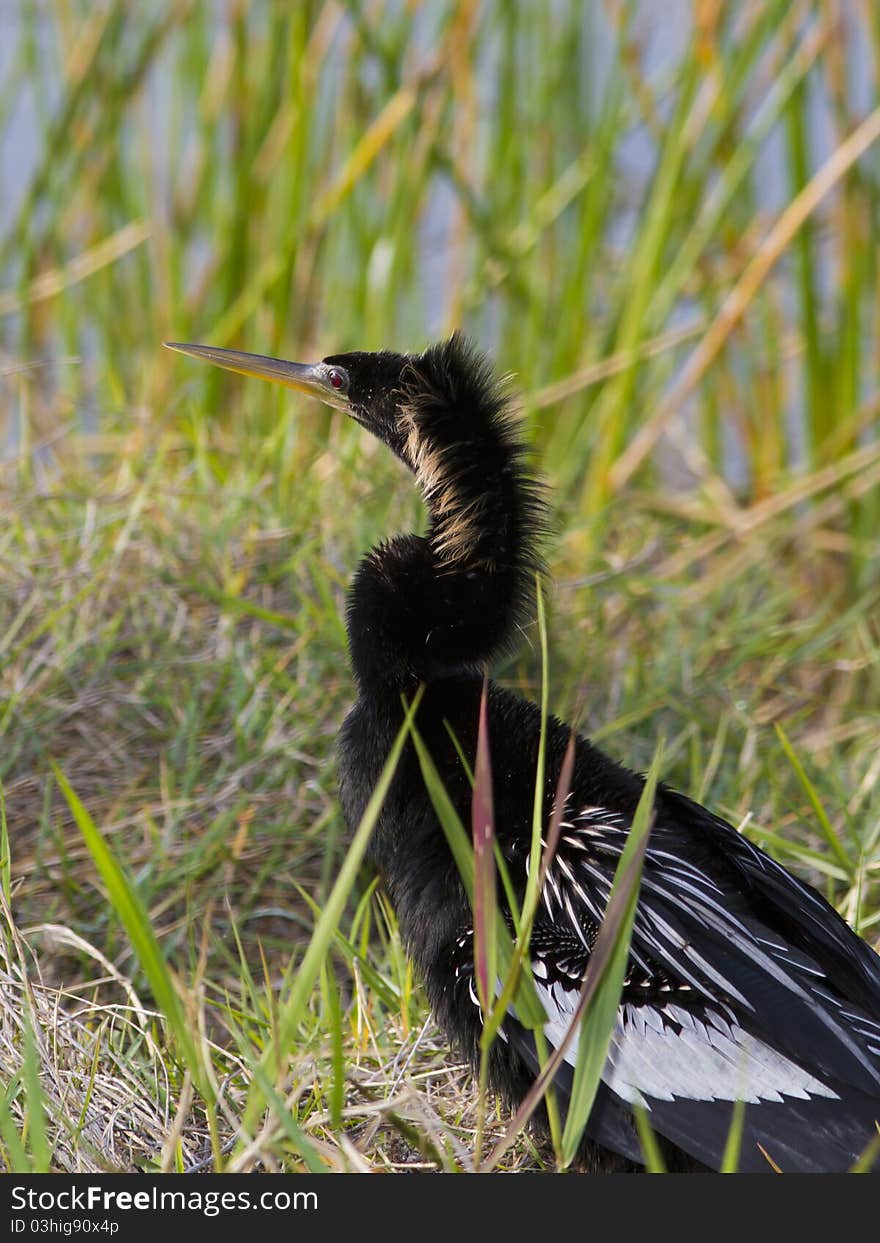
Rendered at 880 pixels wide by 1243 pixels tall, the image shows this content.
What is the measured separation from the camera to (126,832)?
9.40 feet

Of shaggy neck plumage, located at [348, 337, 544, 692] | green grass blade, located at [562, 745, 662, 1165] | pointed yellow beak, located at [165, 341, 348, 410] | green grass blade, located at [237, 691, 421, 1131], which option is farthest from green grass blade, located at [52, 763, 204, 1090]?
pointed yellow beak, located at [165, 341, 348, 410]

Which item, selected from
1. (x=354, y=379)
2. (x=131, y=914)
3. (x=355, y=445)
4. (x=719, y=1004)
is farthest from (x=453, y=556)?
(x=355, y=445)

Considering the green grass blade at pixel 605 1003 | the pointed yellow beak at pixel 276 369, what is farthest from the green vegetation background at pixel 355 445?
the pointed yellow beak at pixel 276 369

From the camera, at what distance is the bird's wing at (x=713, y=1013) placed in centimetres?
177

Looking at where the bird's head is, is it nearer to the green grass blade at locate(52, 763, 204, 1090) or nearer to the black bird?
the black bird

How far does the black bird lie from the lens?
71.0 inches

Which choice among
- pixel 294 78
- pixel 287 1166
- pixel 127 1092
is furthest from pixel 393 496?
pixel 287 1166

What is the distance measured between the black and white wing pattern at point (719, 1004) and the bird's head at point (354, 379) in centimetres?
80

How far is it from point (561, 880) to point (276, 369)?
1.19 meters

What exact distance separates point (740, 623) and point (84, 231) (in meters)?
2.64

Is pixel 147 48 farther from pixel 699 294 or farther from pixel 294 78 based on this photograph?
pixel 699 294

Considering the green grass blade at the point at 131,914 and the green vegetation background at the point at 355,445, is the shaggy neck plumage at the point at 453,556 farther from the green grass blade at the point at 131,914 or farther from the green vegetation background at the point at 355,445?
the green grass blade at the point at 131,914

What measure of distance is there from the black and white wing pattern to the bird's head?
2.63ft

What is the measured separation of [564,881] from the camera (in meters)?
2.01
